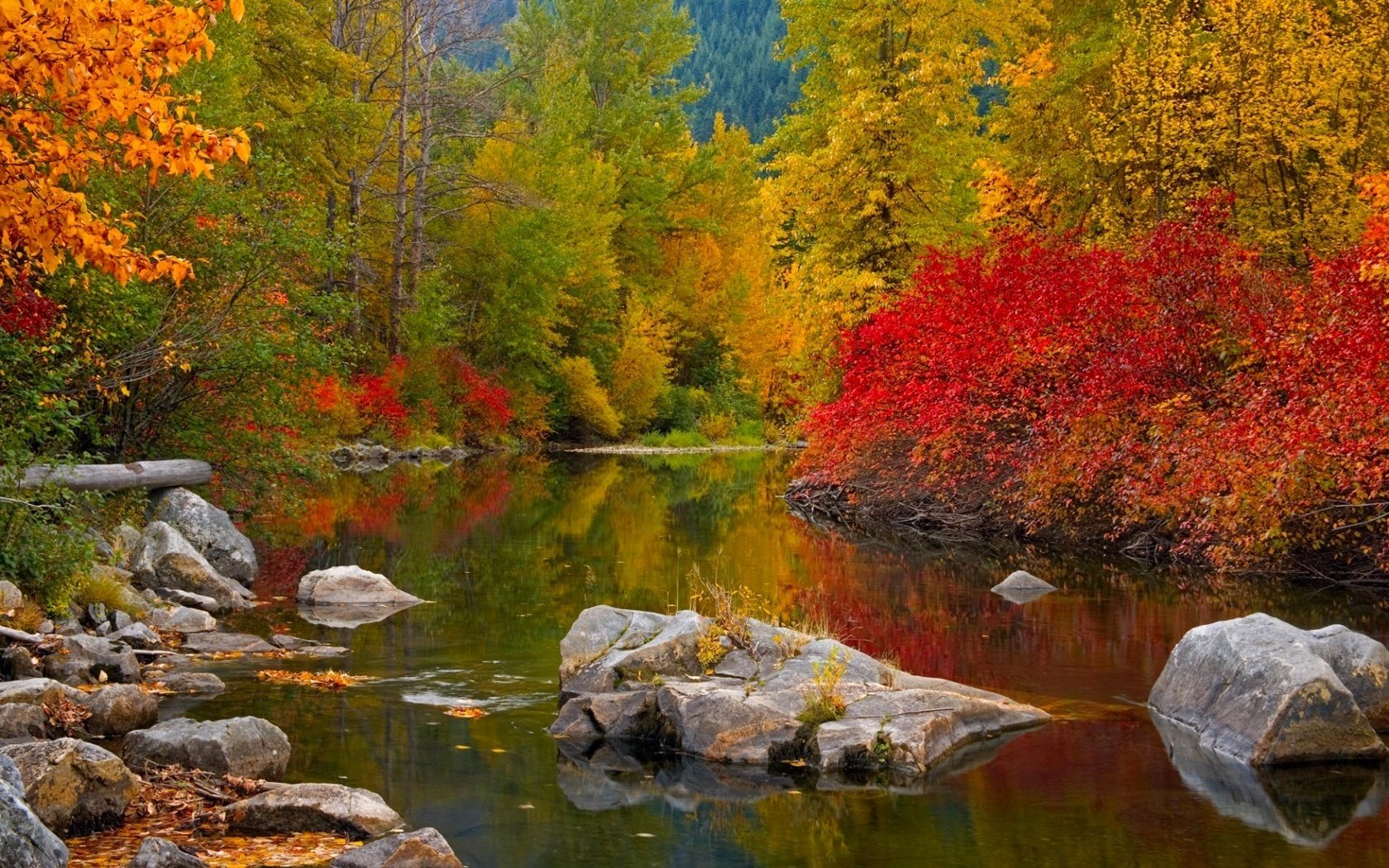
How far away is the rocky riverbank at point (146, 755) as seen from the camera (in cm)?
643

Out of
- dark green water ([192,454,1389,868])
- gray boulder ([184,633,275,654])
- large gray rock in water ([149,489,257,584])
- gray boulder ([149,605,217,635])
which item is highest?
large gray rock in water ([149,489,257,584])

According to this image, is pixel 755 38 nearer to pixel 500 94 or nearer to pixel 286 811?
pixel 500 94

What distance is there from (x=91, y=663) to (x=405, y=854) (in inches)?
188

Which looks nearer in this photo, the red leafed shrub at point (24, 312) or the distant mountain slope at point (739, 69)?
the red leafed shrub at point (24, 312)

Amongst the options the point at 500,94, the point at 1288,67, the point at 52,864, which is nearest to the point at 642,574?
the point at 52,864

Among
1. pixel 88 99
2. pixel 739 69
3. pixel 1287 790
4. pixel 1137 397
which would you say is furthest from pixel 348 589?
pixel 739 69

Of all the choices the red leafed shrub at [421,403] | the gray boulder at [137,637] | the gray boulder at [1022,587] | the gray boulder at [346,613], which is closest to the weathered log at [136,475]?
the gray boulder at [137,637]

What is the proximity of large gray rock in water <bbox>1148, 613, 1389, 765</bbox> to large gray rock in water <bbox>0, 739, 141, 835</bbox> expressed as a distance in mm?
6878

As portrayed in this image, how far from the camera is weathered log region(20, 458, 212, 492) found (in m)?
14.7

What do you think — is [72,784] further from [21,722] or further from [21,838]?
[21,838]

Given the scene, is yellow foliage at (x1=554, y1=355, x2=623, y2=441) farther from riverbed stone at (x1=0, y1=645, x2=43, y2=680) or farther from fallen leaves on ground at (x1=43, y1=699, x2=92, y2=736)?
fallen leaves on ground at (x1=43, y1=699, x2=92, y2=736)

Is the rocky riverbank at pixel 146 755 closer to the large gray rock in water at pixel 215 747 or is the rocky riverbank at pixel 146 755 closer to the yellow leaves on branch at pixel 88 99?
the large gray rock in water at pixel 215 747

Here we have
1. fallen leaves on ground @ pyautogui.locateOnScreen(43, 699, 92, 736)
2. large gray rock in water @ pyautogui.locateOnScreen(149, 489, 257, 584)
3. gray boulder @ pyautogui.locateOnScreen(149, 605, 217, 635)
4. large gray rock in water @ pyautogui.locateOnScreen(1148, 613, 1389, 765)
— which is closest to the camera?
fallen leaves on ground @ pyautogui.locateOnScreen(43, 699, 92, 736)

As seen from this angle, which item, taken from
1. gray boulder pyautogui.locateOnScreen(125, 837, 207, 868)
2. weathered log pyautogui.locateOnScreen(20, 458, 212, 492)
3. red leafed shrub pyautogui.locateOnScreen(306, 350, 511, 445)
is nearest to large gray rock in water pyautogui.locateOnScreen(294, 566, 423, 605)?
weathered log pyautogui.locateOnScreen(20, 458, 212, 492)
